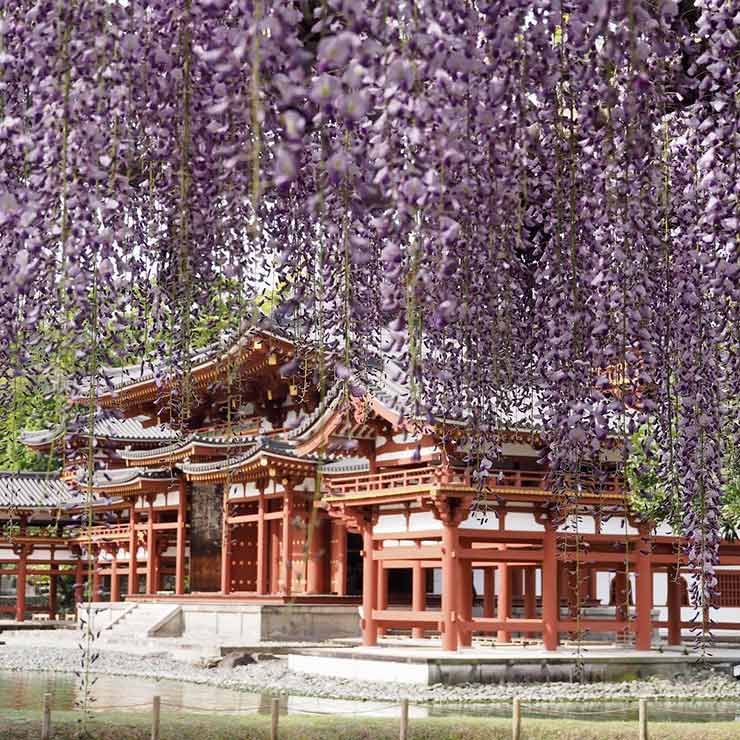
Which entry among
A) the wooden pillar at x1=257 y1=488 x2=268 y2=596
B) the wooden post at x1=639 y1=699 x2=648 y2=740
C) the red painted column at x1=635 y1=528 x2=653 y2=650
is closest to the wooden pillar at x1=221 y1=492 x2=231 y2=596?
the wooden pillar at x1=257 y1=488 x2=268 y2=596

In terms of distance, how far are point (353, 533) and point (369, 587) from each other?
16.8 feet

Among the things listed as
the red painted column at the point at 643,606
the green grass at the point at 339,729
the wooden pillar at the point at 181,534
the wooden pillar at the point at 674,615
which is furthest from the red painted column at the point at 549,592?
the wooden pillar at the point at 181,534

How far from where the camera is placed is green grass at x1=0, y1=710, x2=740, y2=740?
483 inches

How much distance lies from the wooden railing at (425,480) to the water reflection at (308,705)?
3.45 m

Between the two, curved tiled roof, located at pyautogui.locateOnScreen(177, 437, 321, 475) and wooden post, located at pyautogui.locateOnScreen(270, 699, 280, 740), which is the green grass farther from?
curved tiled roof, located at pyautogui.locateOnScreen(177, 437, 321, 475)

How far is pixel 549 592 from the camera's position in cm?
2216

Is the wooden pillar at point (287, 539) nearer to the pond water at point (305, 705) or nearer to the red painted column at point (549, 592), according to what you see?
the pond water at point (305, 705)

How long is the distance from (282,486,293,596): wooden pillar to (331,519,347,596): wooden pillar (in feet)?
3.28

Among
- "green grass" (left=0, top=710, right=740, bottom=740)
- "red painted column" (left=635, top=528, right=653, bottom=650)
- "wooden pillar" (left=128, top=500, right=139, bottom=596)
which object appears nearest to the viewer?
"green grass" (left=0, top=710, right=740, bottom=740)

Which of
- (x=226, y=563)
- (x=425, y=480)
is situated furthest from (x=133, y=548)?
(x=425, y=480)

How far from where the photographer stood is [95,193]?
4.27m

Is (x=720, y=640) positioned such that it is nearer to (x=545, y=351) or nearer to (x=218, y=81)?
(x=545, y=351)

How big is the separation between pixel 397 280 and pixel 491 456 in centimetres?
240

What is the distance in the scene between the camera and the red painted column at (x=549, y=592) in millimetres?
22047
